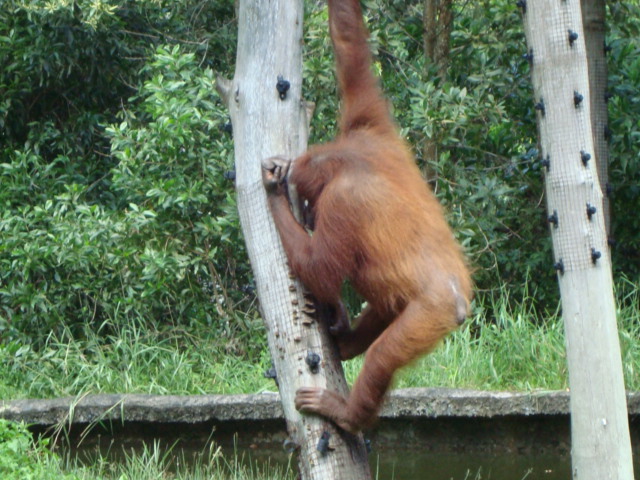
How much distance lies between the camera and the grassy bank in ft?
19.3

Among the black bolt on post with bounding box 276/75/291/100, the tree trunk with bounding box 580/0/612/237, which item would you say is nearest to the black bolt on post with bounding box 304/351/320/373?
the black bolt on post with bounding box 276/75/291/100

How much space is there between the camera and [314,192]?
3.66 meters

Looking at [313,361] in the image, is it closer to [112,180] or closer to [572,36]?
[572,36]

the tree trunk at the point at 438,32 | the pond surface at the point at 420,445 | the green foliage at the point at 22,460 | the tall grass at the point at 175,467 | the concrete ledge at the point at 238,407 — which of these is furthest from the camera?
the tree trunk at the point at 438,32

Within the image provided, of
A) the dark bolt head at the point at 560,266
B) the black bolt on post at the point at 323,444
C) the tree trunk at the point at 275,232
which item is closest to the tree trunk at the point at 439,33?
the dark bolt head at the point at 560,266

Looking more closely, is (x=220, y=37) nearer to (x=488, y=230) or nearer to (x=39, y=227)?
(x=39, y=227)

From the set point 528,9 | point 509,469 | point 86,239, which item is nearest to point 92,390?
point 86,239

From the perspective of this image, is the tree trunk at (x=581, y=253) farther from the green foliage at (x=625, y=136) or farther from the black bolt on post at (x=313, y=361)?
the green foliage at (x=625, y=136)

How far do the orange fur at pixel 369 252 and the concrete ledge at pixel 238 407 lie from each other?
1.50m

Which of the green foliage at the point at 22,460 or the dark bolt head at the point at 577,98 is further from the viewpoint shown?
the green foliage at the point at 22,460

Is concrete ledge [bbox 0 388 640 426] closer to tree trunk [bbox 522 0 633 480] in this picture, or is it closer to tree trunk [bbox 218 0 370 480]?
tree trunk [bbox 522 0 633 480]

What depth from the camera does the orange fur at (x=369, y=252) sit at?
3387mm

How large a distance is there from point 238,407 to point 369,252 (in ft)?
6.98

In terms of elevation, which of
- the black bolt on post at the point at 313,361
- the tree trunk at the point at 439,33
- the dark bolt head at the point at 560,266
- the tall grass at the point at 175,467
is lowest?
the tall grass at the point at 175,467
